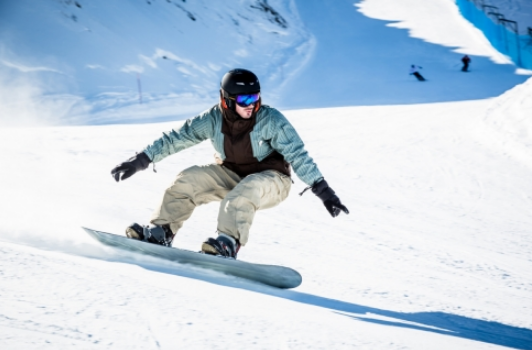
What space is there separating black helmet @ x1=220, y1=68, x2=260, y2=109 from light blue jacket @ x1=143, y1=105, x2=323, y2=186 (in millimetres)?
170

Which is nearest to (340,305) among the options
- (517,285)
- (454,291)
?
(454,291)

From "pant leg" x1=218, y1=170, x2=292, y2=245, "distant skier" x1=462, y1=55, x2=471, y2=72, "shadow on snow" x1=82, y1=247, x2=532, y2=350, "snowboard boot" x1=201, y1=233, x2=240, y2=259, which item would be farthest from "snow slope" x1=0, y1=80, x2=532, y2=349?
"distant skier" x1=462, y1=55, x2=471, y2=72

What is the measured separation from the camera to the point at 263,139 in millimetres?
3840

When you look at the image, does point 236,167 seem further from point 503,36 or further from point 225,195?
point 503,36

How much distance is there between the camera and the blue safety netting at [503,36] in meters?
24.0

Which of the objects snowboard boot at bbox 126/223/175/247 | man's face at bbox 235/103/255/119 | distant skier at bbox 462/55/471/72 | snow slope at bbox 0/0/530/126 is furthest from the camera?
distant skier at bbox 462/55/471/72

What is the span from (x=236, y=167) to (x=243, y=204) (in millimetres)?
479

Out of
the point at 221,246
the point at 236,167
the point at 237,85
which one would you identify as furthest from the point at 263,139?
the point at 221,246

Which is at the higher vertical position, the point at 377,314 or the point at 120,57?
the point at 120,57

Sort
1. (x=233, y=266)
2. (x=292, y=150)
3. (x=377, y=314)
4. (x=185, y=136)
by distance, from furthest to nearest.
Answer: (x=185, y=136) → (x=292, y=150) → (x=233, y=266) → (x=377, y=314)

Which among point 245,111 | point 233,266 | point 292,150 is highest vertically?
point 245,111

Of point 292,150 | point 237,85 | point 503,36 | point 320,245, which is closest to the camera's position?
A: point 237,85

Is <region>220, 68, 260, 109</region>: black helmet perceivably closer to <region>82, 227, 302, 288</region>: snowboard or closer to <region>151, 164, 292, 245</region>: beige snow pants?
<region>151, 164, 292, 245</region>: beige snow pants

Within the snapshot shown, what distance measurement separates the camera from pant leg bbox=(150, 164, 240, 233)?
373cm
